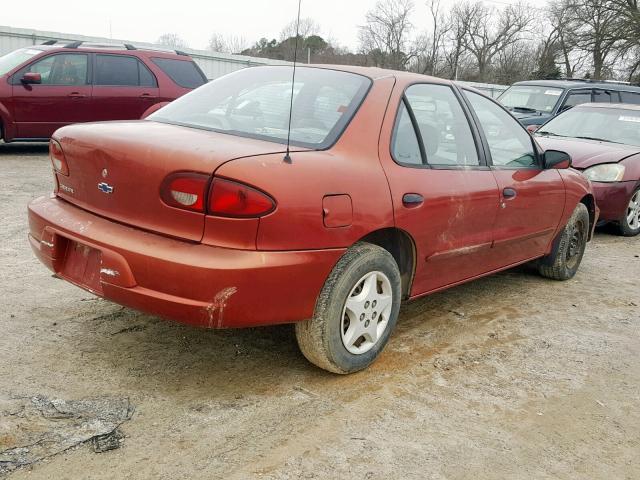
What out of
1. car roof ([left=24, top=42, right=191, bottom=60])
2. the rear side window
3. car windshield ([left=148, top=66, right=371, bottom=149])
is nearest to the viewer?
car windshield ([left=148, top=66, right=371, bottom=149])

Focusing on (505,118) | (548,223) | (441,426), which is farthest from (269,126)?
(548,223)

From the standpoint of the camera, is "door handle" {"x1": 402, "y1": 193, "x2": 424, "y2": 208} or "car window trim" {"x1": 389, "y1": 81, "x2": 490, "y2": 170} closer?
"door handle" {"x1": 402, "y1": 193, "x2": 424, "y2": 208}

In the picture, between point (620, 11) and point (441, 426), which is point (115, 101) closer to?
point (441, 426)

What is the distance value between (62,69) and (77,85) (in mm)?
308

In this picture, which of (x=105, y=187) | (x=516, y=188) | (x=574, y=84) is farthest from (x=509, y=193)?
(x=574, y=84)

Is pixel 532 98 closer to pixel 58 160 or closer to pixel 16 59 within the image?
pixel 16 59

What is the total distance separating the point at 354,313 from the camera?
10.3 ft

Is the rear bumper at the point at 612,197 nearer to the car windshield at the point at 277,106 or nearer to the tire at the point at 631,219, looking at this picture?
the tire at the point at 631,219

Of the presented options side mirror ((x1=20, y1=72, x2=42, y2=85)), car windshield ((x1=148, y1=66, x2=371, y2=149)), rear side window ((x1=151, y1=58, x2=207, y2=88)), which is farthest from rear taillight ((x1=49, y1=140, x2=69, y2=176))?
rear side window ((x1=151, y1=58, x2=207, y2=88))

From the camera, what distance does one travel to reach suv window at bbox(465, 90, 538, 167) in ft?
13.7

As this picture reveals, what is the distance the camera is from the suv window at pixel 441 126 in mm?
3611

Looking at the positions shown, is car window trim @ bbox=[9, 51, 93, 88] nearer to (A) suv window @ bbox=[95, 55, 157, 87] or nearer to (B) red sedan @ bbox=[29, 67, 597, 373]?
(A) suv window @ bbox=[95, 55, 157, 87]

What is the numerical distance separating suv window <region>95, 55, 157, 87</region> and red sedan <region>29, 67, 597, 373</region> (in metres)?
7.02

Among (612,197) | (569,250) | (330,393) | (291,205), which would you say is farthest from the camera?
(612,197)
